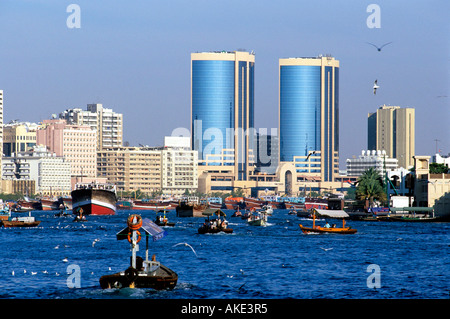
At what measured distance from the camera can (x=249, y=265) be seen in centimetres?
7862

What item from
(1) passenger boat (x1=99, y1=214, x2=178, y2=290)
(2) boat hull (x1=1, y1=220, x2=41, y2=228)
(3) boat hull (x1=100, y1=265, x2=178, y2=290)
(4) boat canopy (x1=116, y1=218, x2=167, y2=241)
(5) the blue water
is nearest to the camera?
(1) passenger boat (x1=99, y1=214, x2=178, y2=290)

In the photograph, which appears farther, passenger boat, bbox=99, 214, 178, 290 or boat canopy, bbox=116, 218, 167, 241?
boat canopy, bbox=116, 218, 167, 241

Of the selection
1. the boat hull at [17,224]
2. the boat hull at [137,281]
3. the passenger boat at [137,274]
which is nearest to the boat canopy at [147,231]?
the passenger boat at [137,274]

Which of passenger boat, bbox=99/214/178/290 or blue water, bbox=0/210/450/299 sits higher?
passenger boat, bbox=99/214/178/290

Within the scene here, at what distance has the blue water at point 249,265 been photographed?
59.8 meters

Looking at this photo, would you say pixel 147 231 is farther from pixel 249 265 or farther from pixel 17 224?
pixel 17 224

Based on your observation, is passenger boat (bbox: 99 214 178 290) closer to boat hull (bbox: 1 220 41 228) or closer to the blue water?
the blue water

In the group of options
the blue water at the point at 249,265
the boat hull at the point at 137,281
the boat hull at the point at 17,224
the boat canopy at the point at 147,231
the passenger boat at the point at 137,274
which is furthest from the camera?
the boat hull at the point at 17,224

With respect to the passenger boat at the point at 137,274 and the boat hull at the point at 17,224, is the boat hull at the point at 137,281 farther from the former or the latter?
the boat hull at the point at 17,224

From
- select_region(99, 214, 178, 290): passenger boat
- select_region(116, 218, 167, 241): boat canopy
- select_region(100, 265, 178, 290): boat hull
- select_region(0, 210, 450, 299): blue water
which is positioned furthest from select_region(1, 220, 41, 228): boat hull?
select_region(100, 265, 178, 290): boat hull

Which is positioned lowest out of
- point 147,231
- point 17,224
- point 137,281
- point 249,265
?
point 17,224

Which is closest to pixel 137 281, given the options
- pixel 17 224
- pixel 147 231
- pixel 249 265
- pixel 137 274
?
pixel 137 274

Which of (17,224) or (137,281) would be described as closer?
(137,281)

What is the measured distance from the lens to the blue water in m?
59.8
